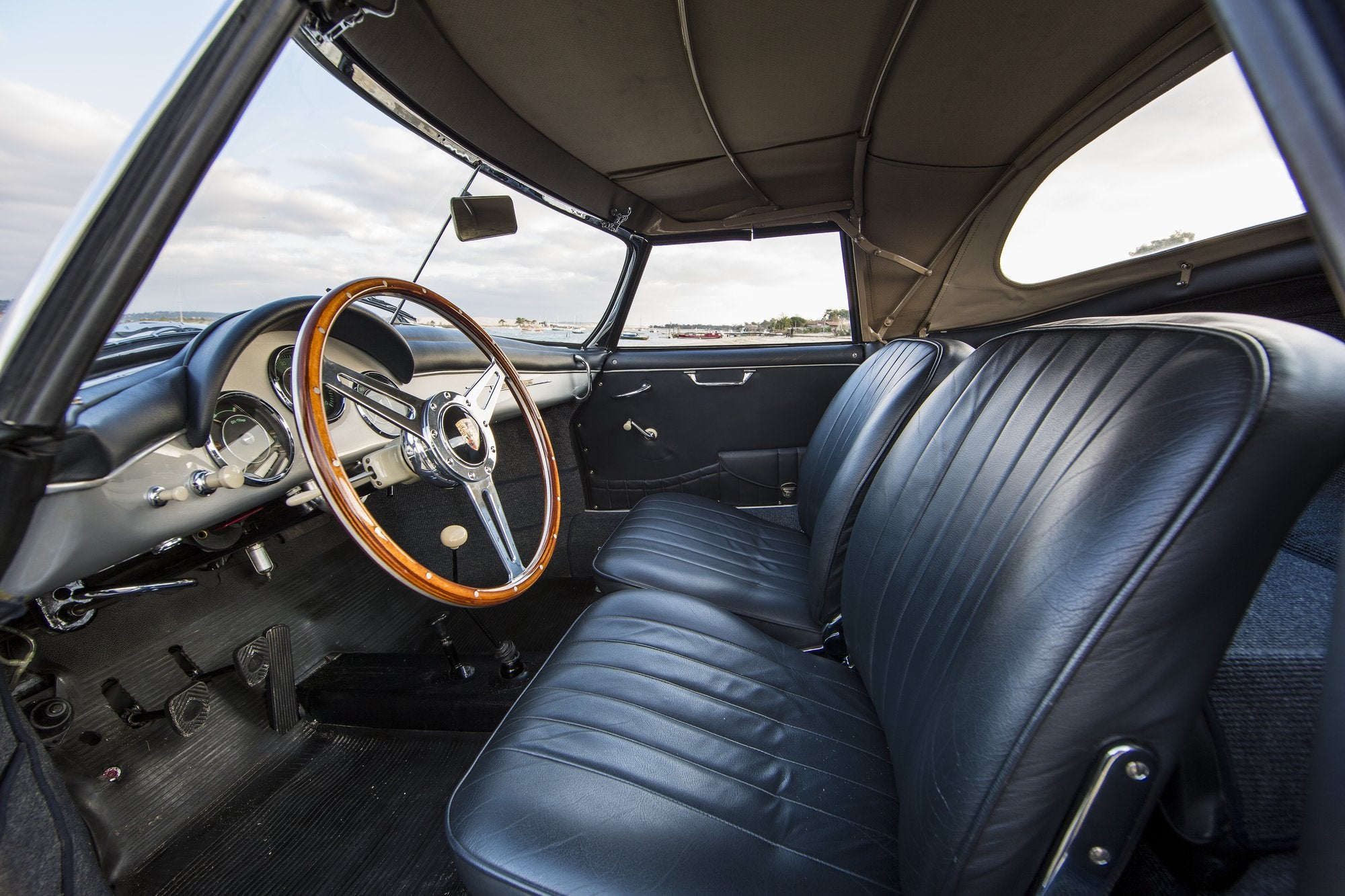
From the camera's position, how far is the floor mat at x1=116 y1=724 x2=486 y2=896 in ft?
4.20

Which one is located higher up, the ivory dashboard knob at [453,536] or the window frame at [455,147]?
the window frame at [455,147]

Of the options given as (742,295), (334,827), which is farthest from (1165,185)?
(334,827)

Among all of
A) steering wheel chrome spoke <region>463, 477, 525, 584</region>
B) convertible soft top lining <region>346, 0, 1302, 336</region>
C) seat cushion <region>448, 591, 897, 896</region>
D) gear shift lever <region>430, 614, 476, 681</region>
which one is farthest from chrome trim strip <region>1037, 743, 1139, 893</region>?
gear shift lever <region>430, 614, 476, 681</region>

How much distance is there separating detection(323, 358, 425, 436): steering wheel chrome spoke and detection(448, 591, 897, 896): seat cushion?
0.57 metres

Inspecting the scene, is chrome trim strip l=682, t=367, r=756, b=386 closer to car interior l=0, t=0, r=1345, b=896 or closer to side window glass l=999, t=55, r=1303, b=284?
car interior l=0, t=0, r=1345, b=896

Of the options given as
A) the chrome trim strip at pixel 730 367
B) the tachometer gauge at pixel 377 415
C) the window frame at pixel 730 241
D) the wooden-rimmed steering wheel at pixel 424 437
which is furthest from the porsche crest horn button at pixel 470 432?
the window frame at pixel 730 241

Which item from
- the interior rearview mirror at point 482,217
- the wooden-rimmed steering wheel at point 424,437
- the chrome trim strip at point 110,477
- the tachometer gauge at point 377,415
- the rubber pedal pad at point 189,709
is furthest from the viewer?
the interior rearview mirror at point 482,217

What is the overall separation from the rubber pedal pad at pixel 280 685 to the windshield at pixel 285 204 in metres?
0.87

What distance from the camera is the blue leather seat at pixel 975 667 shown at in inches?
17.7

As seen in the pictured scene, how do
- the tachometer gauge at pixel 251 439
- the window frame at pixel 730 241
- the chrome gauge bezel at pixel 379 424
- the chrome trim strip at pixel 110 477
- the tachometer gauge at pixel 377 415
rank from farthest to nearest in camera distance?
the window frame at pixel 730 241 < the chrome gauge bezel at pixel 379 424 < the tachometer gauge at pixel 377 415 < the tachometer gauge at pixel 251 439 < the chrome trim strip at pixel 110 477

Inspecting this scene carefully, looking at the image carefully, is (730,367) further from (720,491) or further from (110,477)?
(110,477)

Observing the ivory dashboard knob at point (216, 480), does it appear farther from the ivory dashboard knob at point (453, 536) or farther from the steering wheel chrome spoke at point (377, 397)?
the ivory dashboard knob at point (453, 536)

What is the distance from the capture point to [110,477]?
0.91 meters

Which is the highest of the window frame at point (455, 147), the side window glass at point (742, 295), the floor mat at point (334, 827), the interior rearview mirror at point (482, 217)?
the window frame at point (455, 147)
